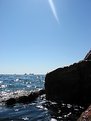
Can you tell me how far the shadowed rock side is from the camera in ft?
78.8

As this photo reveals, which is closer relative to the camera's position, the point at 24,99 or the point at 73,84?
the point at 73,84

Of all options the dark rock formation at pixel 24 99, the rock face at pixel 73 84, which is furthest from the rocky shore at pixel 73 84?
the dark rock formation at pixel 24 99

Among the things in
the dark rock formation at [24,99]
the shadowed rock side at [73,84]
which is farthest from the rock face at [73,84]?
the dark rock formation at [24,99]

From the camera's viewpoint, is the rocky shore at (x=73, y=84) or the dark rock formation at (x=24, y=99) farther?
the dark rock formation at (x=24, y=99)

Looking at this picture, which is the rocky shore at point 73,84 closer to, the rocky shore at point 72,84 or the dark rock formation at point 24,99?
the rocky shore at point 72,84

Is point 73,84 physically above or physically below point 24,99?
above

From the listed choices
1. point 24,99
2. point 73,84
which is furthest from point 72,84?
point 24,99

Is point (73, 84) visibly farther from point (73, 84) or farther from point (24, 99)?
point (24, 99)

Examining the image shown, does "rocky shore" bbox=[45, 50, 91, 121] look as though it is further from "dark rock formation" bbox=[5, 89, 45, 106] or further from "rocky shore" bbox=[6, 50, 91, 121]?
"dark rock formation" bbox=[5, 89, 45, 106]

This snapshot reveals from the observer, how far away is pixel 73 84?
2486cm

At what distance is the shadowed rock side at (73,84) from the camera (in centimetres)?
2403

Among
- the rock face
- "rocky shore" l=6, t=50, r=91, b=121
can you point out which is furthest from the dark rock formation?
the rock face

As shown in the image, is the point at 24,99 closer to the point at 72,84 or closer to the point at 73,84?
the point at 72,84

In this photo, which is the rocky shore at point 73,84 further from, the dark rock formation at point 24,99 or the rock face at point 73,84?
the dark rock formation at point 24,99
